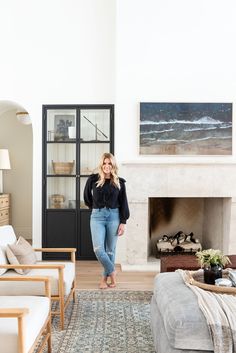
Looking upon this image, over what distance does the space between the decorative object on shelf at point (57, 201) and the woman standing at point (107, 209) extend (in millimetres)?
1658

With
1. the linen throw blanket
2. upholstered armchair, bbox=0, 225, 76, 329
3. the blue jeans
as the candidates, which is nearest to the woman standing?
the blue jeans

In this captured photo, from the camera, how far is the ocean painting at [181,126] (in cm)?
562

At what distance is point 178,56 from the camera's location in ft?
18.5

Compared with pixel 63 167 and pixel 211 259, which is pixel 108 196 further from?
pixel 63 167

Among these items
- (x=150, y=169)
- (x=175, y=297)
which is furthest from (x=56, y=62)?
(x=175, y=297)

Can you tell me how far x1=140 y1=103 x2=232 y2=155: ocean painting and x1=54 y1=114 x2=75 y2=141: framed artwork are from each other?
45.0 inches

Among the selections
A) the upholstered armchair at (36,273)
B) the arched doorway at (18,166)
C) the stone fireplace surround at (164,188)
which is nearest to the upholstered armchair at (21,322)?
the upholstered armchair at (36,273)

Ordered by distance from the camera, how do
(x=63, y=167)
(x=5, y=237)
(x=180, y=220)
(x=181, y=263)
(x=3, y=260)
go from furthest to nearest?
(x=180, y=220)
(x=63, y=167)
(x=181, y=263)
(x=5, y=237)
(x=3, y=260)

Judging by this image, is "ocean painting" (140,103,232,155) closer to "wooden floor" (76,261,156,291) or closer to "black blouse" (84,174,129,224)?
"black blouse" (84,174,129,224)

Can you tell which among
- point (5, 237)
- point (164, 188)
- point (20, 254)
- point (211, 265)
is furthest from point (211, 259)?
point (164, 188)

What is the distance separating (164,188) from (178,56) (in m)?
1.82

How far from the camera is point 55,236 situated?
6.05 meters

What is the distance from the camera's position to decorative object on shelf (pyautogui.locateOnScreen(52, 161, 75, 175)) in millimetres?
6105

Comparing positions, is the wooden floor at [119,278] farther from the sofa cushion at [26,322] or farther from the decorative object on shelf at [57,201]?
the sofa cushion at [26,322]
